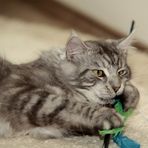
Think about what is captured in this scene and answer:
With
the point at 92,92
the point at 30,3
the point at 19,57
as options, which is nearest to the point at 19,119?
the point at 92,92

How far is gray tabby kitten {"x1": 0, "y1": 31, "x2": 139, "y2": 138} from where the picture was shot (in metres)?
1.78

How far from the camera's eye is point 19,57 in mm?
2732

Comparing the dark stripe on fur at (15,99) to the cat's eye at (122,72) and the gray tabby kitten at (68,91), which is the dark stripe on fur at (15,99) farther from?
the cat's eye at (122,72)

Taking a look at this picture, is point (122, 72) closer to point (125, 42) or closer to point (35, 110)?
point (125, 42)

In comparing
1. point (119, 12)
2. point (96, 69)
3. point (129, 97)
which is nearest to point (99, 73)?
point (96, 69)

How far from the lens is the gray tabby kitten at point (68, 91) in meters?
1.78

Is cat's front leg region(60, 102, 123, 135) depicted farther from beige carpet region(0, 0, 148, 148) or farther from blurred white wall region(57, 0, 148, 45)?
blurred white wall region(57, 0, 148, 45)

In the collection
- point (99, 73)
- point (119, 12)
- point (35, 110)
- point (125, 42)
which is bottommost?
point (35, 110)

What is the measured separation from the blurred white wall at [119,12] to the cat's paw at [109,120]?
49.7 inches

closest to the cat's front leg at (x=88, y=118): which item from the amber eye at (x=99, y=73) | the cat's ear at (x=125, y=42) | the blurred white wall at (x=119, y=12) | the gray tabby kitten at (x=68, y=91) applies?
the gray tabby kitten at (x=68, y=91)

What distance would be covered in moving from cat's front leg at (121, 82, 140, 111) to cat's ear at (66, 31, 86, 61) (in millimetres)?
265

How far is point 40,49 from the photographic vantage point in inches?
111

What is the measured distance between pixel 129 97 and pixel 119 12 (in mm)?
1202

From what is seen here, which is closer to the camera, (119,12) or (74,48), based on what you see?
(74,48)
